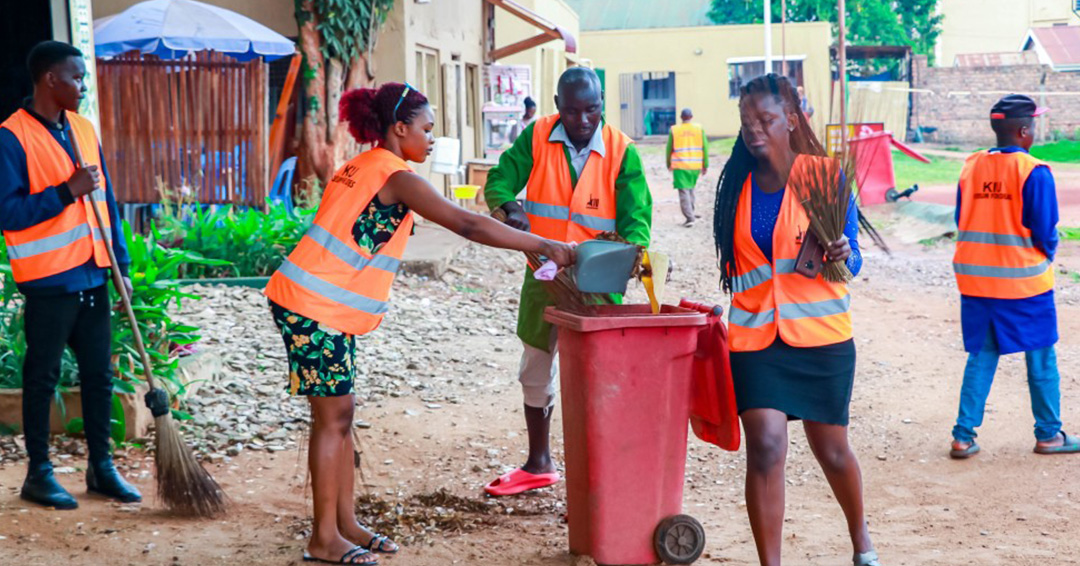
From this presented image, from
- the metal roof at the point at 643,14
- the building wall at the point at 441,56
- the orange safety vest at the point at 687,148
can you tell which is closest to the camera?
the building wall at the point at 441,56

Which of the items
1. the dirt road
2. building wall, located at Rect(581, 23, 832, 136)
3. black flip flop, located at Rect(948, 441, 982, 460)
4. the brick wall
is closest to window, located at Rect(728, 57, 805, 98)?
building wall, located at Rect(581, 23, 832, 136)

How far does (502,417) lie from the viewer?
6340 mm

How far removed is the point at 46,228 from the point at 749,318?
2.62 m

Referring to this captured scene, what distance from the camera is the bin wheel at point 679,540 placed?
3.88 meters

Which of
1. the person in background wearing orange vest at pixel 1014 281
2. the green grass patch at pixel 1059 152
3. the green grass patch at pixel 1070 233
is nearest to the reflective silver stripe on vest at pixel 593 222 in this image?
the person in background wearing orange vest at pixel 1014 281

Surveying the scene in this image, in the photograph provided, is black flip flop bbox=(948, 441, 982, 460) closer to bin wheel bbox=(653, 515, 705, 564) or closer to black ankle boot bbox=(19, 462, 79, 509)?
bin wheel bbox=(653, 515, 705, 564)

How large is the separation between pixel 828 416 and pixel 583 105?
1.64 m

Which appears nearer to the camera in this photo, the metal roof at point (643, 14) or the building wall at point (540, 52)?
the building wall at point (540, 52)

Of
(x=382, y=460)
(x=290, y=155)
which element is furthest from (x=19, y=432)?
(x=290, y=155)

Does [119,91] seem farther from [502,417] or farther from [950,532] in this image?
[950,532]

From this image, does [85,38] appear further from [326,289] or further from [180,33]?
[326,289]

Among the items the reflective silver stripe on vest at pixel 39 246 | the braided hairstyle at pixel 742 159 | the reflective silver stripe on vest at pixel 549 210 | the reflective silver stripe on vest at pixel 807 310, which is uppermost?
the braided hairstyle at pixel 742 159

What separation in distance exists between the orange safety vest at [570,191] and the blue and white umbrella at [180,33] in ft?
22.0

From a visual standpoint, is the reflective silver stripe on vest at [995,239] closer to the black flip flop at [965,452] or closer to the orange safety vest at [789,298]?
the black flip flop at [965,452]
